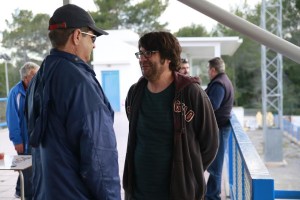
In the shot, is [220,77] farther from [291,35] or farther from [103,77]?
[291,35]

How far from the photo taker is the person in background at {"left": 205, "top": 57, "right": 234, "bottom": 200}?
406 centimetres

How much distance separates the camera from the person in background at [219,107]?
4059 mm

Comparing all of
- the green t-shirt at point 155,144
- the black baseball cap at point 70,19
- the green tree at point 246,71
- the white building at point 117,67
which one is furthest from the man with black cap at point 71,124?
the green tree at point 246,71

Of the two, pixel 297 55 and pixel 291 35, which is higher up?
pixel 291 35

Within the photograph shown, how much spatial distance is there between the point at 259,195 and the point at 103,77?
18893 millimetres

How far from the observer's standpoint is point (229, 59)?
46.5 metres

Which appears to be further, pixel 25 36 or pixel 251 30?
pixel 25 36

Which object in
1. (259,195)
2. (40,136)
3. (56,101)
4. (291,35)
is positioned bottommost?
(259,195)

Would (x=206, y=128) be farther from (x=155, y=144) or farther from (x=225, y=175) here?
(x=225, y=175)

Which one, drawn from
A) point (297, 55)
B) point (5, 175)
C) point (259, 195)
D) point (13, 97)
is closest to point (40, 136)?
point (259, 195)

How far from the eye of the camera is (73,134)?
172 centimetres

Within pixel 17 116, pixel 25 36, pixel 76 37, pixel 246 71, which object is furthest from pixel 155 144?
pixel 246 71

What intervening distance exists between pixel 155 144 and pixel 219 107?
2064 mm

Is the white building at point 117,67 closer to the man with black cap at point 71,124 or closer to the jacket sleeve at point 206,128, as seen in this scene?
the jacket sleeve at point 206,128
